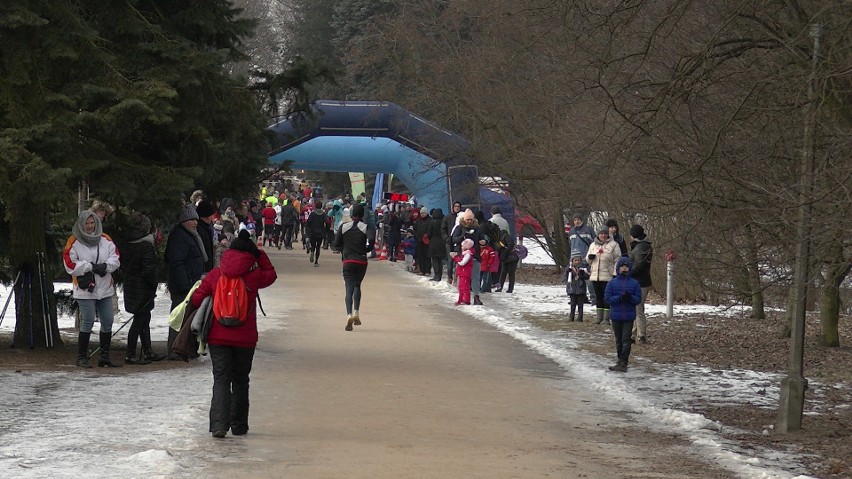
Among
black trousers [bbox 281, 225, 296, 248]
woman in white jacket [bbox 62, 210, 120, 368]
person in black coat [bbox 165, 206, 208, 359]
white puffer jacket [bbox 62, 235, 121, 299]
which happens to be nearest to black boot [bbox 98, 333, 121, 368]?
woman in white jacket [bbox 62, 210, 120, 368]

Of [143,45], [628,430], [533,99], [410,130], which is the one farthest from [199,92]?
→ [410,130]

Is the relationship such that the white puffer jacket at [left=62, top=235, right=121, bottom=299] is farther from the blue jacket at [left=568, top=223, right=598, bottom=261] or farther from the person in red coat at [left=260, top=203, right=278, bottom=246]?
the person in red coat at [left=260, top=203, right=278, bottom=246]

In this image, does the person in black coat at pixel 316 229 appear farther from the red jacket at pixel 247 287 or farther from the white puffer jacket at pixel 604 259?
the red jacket at pixel 247 287

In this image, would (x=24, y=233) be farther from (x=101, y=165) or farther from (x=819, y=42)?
(x=819, y=42)

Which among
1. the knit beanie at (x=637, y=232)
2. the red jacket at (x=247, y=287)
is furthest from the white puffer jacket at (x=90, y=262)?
the knit beanie at (x=637, y=232)

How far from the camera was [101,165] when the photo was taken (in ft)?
45.7

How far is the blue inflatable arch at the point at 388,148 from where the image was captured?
115 feet

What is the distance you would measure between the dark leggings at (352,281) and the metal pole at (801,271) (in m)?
9.08

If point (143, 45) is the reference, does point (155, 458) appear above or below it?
below

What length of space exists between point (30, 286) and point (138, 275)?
5.16 feet

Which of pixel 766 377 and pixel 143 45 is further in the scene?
pixel 766 377

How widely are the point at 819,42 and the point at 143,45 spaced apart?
724 cm

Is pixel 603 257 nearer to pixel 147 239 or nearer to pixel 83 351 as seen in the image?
pixel 147 239

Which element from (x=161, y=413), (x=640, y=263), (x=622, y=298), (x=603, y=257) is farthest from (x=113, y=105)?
(x=603, y=257)
